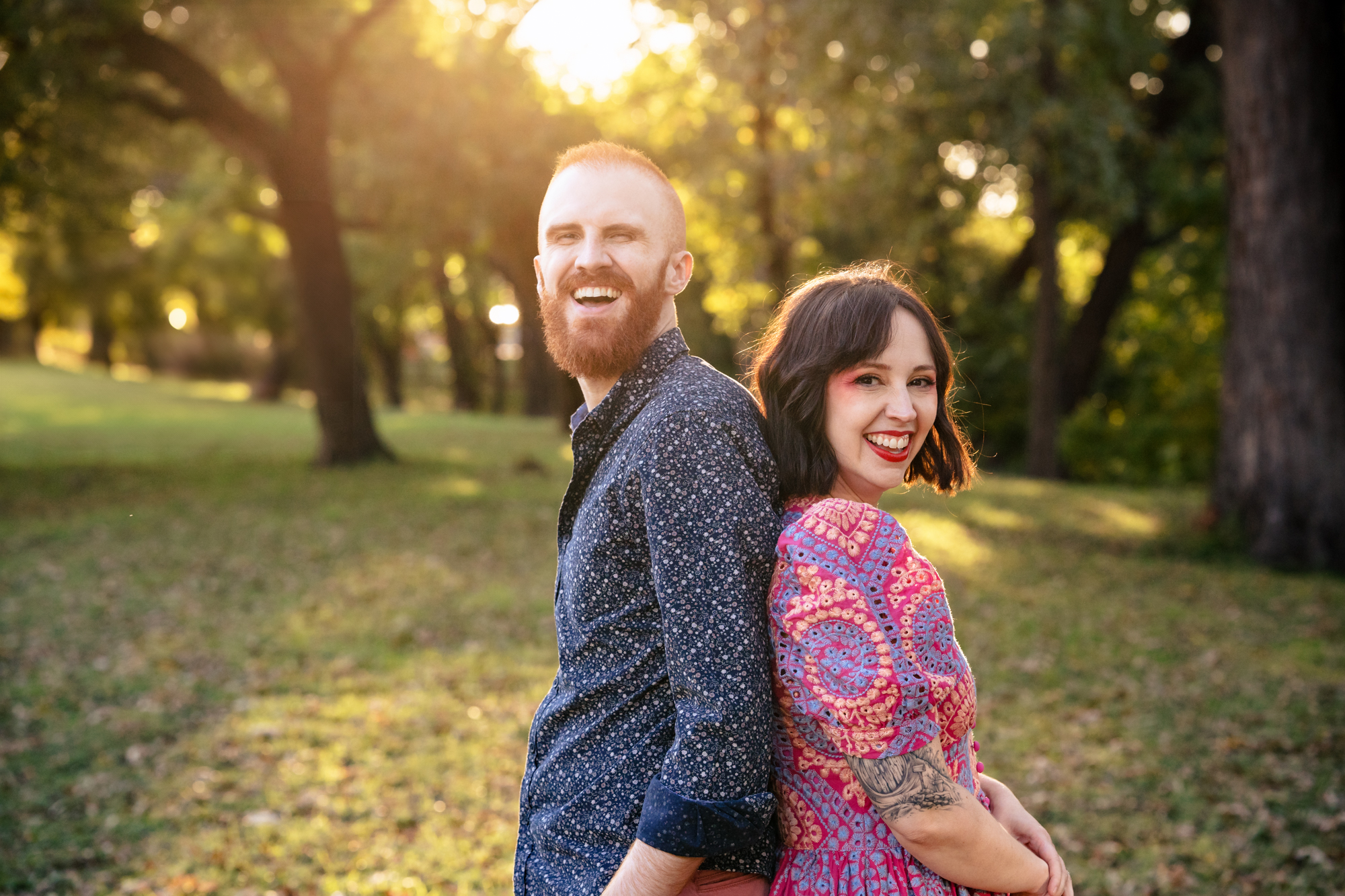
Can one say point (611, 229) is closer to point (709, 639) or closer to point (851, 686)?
point (709, 639)

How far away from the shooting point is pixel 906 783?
67.8 inches

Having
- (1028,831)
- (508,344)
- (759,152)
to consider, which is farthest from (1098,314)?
(508,344)

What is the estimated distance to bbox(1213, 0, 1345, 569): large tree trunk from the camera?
10.1 m

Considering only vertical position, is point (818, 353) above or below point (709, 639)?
above

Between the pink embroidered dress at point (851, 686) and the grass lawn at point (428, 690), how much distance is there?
3147 mm

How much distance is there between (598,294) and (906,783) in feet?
3.49

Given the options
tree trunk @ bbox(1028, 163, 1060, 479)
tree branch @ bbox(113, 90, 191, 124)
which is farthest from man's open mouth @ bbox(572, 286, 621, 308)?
tree trunk @ bbox(1028, 163, 1060, 479)

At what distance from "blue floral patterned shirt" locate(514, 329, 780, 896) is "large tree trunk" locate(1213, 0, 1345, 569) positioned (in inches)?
403

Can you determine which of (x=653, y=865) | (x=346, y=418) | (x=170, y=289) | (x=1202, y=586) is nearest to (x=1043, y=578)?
(x=1202, y=586)

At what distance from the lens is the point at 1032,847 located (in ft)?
6.86

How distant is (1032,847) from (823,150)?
1838 cm

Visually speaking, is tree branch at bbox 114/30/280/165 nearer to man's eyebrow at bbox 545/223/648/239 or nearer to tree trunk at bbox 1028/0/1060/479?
tree trunk at bbox 1028/0/1060/479

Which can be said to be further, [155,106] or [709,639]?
[155,106]

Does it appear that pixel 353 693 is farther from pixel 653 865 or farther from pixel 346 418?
pixel 346 418
